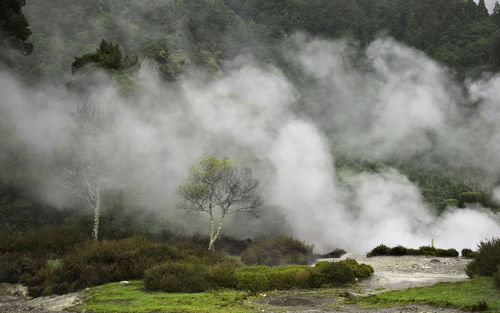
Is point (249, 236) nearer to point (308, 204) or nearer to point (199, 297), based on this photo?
point (308, 204)

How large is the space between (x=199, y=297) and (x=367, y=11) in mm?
93901

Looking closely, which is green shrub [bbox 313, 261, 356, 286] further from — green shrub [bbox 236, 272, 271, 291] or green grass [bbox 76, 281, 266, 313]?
green grass [bbox 76, 281, 266, 313]

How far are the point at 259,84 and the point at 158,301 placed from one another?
178 ft

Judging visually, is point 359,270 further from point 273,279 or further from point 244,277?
point 244,277

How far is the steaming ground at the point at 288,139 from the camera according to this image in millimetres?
29062

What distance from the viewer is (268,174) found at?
34688 mm

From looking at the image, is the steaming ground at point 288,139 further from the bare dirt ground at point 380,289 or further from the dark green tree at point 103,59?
the bare dirt ground at point 380,289

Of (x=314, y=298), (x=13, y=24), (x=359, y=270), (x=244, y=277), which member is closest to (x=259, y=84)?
(x=13, y=24)

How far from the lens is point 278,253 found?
22.7 meters

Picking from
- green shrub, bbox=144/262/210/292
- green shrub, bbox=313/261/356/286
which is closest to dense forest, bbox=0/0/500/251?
green shrub, bbox=144/262/210/292

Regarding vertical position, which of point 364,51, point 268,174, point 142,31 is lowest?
point 268,174

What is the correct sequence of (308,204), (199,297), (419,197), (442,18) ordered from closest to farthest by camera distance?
1. (199,297)
2. (308,204)
3. (419,197)
4. (442,18)

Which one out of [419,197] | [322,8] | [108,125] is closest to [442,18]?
[322,8]

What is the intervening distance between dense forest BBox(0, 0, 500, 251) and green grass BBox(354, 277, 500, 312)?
18864 mm
